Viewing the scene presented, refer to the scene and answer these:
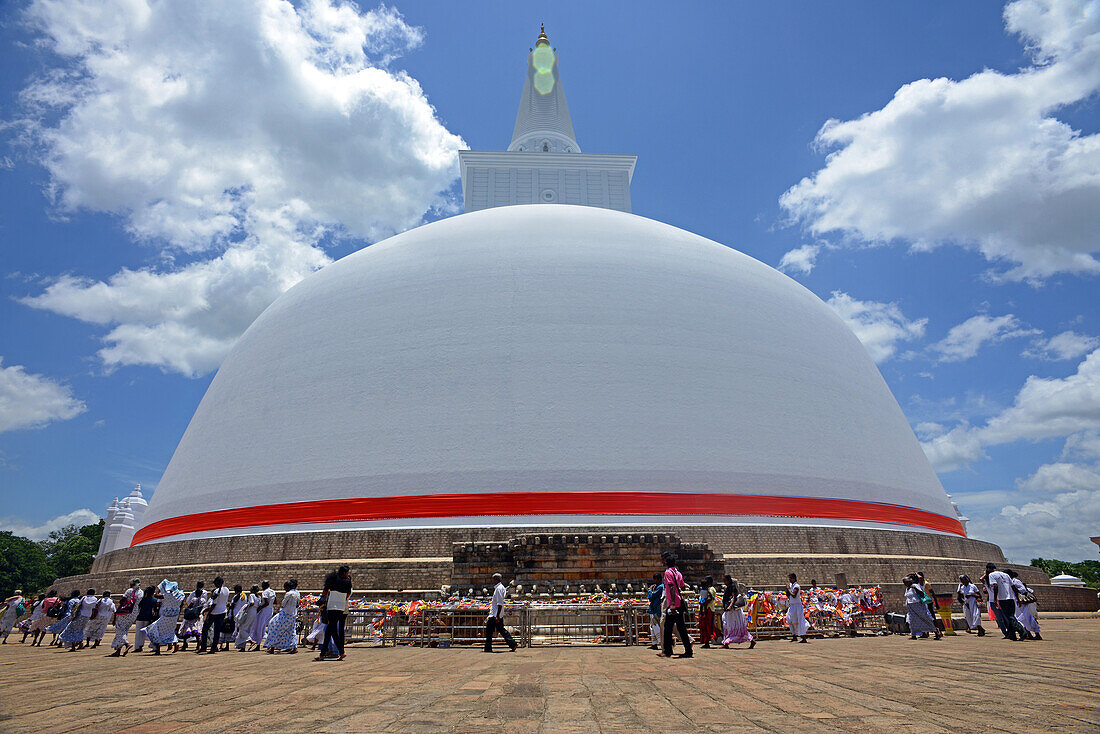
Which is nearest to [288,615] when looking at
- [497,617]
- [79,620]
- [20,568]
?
[497,617]

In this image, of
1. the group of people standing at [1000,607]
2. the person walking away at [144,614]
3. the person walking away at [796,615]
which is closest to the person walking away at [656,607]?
the person walking away at [796,615]

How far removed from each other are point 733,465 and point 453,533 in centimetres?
611

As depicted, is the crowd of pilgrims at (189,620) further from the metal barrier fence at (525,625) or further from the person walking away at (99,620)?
the metal barrier fence at (525,625)

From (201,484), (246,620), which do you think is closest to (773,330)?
(246,620)

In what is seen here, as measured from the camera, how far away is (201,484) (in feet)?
49.6

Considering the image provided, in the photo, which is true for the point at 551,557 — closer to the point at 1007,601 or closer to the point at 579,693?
the point at 579,693

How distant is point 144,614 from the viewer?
9406mm

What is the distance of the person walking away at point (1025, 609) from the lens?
355 inches

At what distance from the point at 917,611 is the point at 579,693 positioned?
25.9 ft

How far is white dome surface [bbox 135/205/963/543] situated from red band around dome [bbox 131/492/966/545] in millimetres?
42

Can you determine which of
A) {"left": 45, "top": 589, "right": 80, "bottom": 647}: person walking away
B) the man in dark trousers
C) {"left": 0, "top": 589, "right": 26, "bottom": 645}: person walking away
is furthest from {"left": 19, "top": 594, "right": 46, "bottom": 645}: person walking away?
the man in dark trousers

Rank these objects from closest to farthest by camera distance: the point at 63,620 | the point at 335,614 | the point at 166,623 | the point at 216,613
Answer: the point at 335,614 → the point at 166,623 → the point at 216,613 → the point at 63,620

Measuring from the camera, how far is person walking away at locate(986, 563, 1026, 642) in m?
9.05

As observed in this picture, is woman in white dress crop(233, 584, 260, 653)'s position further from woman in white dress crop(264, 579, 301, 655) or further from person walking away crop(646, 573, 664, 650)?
person walking away crop(646, 573, 664, 650)
